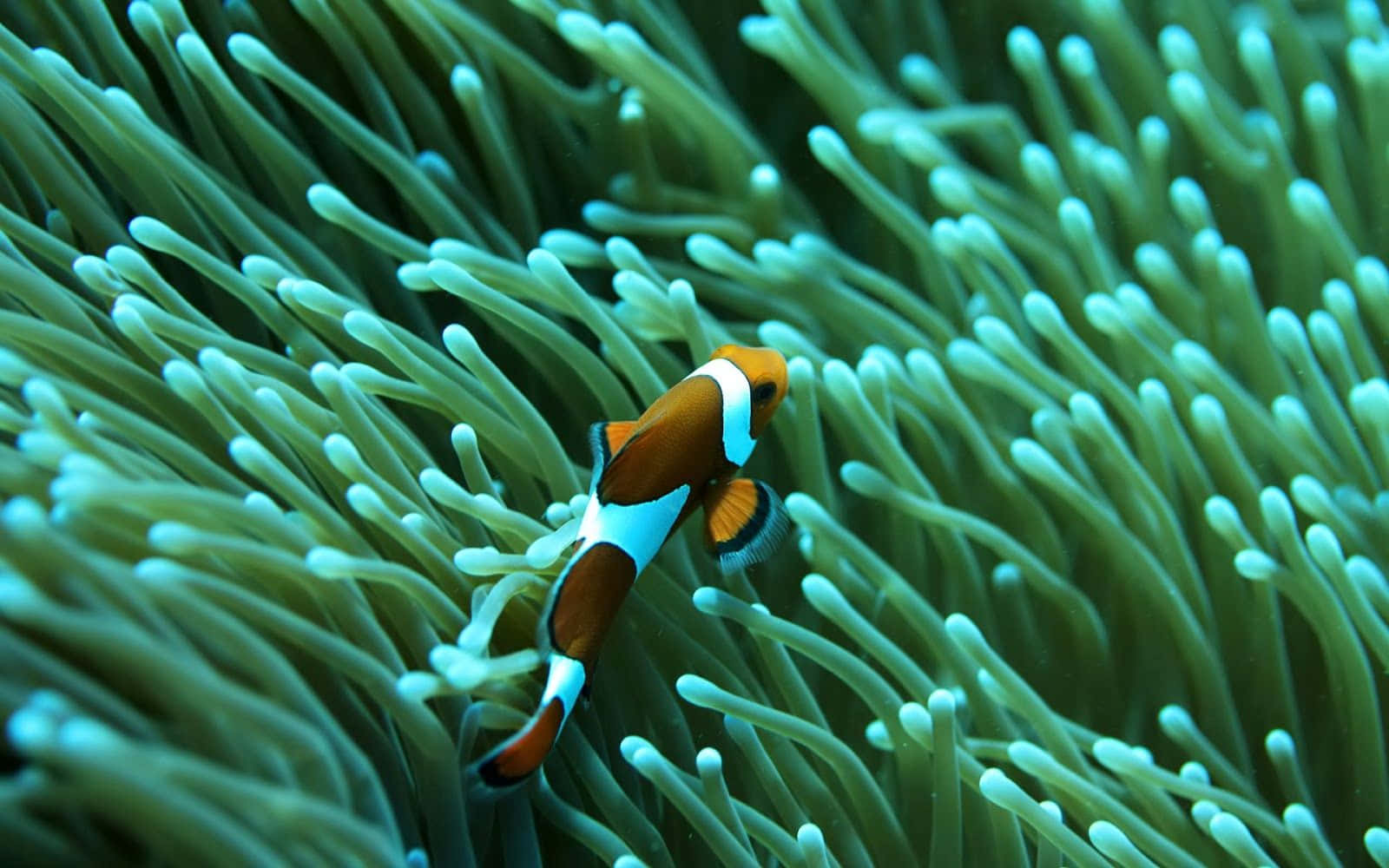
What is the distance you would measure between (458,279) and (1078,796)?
28.0 inches

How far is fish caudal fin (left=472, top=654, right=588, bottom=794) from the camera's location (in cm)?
80

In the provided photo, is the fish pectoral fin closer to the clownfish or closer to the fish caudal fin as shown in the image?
the clownfish

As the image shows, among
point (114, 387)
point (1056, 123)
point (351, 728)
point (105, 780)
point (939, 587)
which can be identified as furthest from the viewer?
point (1056, 123)

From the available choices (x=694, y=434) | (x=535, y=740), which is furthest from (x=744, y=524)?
(x=535, y=740)

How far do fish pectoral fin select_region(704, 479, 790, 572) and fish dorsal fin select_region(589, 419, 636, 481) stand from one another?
0.09m

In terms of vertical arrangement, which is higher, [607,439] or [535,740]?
[607,439]

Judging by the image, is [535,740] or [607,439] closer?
[535,740]

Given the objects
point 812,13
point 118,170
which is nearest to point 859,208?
point 812,13

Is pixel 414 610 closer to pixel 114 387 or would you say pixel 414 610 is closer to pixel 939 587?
pixel 114 387

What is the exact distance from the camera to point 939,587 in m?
1.24

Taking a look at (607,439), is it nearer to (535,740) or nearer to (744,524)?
(744,524)

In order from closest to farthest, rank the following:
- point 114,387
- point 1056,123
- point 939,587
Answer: point 114,387 → point 939,587 → point 1056,123

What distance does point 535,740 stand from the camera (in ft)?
2.65

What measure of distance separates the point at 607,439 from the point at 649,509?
9cm
